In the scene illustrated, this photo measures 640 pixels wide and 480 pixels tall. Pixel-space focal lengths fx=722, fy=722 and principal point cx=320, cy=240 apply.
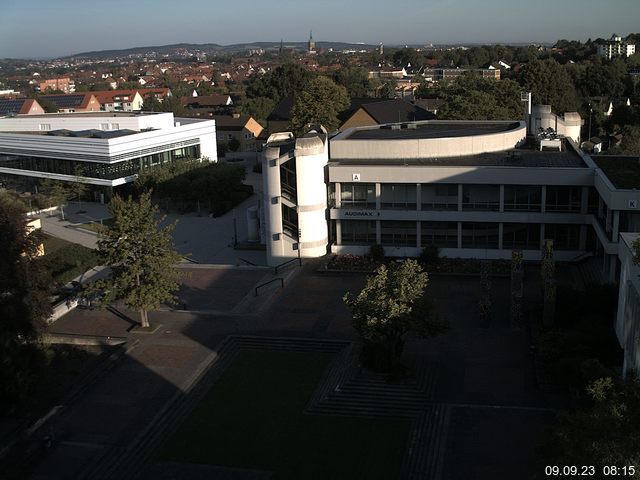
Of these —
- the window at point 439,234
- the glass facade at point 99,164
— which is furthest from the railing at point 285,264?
the glass facade at point 99,164

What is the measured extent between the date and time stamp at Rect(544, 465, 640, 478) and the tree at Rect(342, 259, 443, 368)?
977 cm

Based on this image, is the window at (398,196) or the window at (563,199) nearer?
the window at (563,199)

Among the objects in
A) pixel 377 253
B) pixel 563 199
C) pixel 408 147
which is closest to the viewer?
pixel 563 199

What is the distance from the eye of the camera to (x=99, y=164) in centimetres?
5447

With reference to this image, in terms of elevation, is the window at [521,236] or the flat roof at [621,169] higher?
the flat roof at [621,169]

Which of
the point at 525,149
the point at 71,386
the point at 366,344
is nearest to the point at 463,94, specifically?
the point at 525,149

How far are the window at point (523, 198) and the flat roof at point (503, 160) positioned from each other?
149 centimetres

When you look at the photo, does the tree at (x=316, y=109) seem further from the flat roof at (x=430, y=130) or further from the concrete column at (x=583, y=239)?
the concrete column at (x=583, y=239)

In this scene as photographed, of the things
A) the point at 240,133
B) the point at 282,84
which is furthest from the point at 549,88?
the point at 282,84

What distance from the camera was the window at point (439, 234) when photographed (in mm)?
35469

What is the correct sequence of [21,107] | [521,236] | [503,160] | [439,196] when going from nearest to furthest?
[521,236] → [439,196] → [503,160] → [21,107]

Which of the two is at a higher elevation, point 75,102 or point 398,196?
point 75,102

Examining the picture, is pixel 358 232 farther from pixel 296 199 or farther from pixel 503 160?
pixel 503 160

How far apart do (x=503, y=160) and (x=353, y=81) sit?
80427 millimetres
